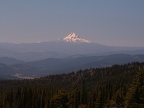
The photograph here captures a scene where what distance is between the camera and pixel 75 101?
10894cm

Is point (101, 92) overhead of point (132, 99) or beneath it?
beneath

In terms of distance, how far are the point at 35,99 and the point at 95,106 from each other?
34.5 m

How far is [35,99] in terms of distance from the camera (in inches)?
5472

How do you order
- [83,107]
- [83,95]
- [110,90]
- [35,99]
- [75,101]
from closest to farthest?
[83,107]
[75,101]
[83,95]
[110,90]
[35,99]

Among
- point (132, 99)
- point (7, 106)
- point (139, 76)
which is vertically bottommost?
point (7, 106)

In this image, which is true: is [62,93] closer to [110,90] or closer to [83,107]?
[83,107]

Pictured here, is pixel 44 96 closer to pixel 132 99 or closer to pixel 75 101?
pixel 75 101

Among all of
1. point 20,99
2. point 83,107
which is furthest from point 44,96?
point 83,107

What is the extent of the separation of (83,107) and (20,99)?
51738 mm

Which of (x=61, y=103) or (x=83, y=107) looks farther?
(x=61, y=103)

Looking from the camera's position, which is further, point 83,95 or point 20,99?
point 20,99

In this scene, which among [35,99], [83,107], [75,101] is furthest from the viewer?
[35,99]

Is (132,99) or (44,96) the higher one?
(132,99)

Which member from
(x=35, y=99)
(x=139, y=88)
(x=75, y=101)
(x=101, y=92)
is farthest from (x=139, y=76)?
(x=35, y=99)
